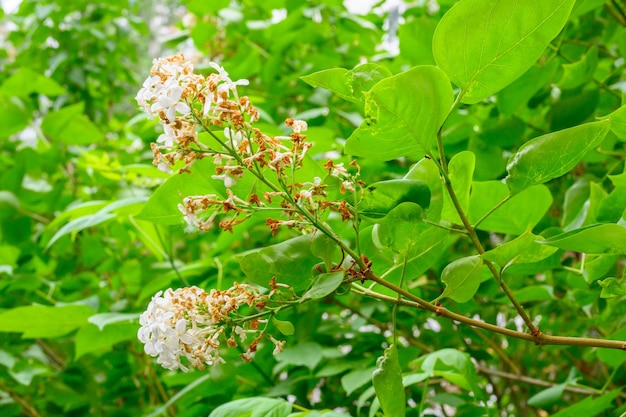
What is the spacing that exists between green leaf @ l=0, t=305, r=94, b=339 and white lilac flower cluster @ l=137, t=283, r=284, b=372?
460 mm

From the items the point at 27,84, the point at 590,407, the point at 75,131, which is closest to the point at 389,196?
the point at 590,407

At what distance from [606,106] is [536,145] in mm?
540

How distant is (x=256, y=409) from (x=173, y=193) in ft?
0.73

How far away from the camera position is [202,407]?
0.87 m

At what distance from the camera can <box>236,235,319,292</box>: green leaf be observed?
1.53 ft

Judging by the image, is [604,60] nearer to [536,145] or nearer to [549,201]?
[549,201]

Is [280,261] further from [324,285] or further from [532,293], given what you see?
[532,293]

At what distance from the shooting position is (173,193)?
1.76 ft

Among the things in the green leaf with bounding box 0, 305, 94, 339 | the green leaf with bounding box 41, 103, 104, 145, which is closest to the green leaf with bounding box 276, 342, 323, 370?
the green leaf with bounding box 0, 305, 94, 339

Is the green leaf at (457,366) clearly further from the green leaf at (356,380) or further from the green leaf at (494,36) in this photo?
the green leaf at (494,36)

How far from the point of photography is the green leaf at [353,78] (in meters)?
0.44

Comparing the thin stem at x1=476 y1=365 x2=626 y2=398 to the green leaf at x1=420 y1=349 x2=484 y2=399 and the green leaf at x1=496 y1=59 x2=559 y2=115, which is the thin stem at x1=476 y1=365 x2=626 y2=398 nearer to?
the green leaf at x1=420 y1=349 x2=484 y2=399

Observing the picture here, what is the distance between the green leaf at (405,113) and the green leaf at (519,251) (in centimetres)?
8

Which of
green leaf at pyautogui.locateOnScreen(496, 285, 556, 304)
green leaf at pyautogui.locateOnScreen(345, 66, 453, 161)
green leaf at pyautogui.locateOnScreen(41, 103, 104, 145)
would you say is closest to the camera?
green leaf at pyautogui.locateOnScreen(345, 66, 453, 161)
